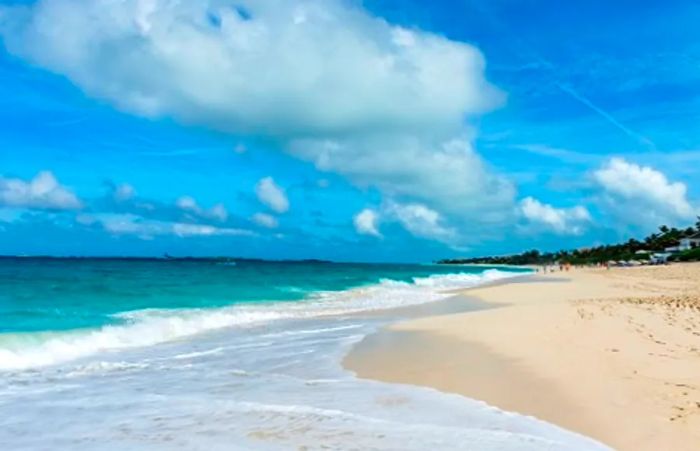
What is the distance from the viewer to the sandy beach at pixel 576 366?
6977 mm

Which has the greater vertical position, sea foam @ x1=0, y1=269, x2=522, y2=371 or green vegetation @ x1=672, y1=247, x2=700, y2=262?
green vegetation @ x1=672, y1=247, x2=700, y2=262

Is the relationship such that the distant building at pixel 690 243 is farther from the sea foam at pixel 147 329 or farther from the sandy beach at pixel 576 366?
the sandy beach at pixel 576 366

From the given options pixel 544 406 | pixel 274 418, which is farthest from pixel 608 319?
pixel 274 418

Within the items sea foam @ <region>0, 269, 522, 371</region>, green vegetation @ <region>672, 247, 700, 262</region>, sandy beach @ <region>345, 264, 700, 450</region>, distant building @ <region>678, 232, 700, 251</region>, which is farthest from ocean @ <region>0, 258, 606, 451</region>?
distant building @ <region>678, 232, 700, 251</region>

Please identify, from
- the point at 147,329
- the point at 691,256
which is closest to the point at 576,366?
the point at 147,329

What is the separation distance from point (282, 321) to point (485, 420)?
13983 mm

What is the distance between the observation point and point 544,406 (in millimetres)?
7887

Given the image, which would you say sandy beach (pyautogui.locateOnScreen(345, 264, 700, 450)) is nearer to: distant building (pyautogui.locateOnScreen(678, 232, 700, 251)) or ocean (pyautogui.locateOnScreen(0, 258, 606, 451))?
ocean (pyautogui.locateOnScreen(0, 258, 606, 451))

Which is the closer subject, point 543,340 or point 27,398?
point 27,398

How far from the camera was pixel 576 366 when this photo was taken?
1027 cm

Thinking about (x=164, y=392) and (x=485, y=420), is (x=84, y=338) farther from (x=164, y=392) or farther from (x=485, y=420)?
(x=485, y=420)

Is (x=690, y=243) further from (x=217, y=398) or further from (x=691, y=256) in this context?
(x=217, y=398)

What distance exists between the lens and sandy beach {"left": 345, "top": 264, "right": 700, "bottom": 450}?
6977 millimetres

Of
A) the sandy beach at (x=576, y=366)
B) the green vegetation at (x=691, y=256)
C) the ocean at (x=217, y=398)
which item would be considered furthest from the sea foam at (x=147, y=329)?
the green vegetation at (x=691, y=256)
